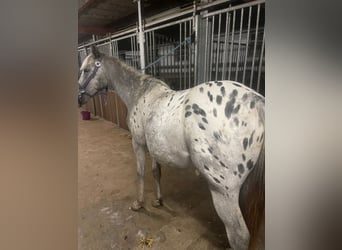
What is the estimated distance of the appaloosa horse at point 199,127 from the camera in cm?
66

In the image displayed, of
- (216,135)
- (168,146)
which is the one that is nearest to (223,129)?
(216,135)

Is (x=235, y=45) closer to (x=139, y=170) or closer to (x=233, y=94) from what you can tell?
(x=233, y=94)

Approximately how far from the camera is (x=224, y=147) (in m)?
0.67

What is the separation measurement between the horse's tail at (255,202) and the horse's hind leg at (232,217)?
0.06ft

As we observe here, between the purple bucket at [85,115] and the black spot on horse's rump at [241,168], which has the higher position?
the purple bucket at [85,115]

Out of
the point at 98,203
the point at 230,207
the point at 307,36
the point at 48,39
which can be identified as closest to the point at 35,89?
the point at 48,39

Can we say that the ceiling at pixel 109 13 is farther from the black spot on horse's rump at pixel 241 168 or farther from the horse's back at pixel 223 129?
the black spot on horse's rump at pixel 241 168

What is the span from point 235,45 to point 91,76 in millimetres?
385

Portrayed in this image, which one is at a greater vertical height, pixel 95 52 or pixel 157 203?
pixel 95 52

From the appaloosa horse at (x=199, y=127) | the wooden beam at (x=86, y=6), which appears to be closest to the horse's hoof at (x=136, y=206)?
the appaloosa horse at (x=199, y=127)

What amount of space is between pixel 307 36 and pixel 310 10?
0.23 feet

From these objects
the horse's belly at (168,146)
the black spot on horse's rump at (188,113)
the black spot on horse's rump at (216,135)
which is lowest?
the horse's belly at (168,146)

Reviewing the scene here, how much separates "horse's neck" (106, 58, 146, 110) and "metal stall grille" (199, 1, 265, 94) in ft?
0.58

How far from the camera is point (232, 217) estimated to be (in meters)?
0.69
